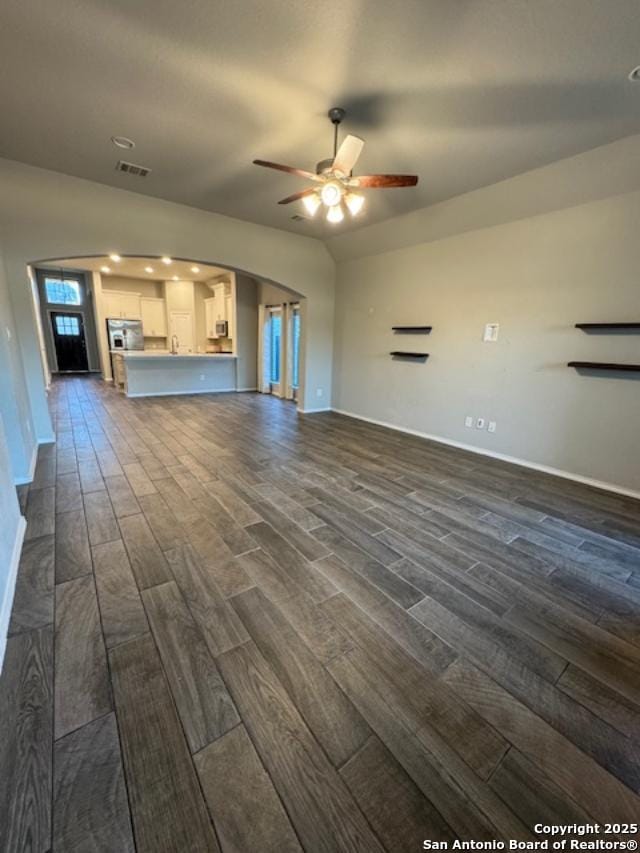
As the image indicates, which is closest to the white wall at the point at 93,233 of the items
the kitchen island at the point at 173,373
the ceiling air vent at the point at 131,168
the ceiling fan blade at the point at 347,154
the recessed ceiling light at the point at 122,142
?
the ceiling air vent at the point at 131,168

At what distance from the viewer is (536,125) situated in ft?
8.29

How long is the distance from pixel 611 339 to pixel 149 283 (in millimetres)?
11172

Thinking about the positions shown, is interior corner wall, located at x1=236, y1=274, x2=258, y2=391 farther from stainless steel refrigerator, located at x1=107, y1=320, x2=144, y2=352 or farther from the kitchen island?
stainless steel refrigerator, located at x1=107, y1=320, x2=144, y2=352

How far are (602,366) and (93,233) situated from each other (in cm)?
568

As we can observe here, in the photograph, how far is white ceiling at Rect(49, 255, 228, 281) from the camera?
24.4 feet

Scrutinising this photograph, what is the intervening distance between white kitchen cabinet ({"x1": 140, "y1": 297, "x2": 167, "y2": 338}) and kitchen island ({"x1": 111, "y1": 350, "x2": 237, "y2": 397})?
2082mm

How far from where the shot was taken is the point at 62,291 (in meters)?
10.9

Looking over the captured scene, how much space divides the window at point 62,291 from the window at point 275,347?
7743 mm

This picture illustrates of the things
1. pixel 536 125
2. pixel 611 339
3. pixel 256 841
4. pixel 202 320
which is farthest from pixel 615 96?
pixel 202 320

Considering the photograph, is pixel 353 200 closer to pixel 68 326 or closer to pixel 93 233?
pixel 93 233

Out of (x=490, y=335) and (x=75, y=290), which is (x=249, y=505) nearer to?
(x=490, y=335)

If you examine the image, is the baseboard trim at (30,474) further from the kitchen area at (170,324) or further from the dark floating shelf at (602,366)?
the dark floating shelf at (602,366)

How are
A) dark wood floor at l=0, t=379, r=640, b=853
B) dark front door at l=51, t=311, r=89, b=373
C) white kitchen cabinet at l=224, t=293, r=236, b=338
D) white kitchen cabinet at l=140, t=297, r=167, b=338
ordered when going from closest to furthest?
dark wood floor at l=0, t=379, r=640, b=853 < white kitchen cabinet at l=224, t=293, r=236, b=338 < white kitchen cabinet at l=140, t=297, r=167, b=338 < dark front door at l=51, t=311, r=89, b=373

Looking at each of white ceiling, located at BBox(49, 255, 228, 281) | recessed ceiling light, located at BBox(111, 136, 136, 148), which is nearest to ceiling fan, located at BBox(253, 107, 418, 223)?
recessed ceiling light, located at BBox(111, 136, 136, 148)
